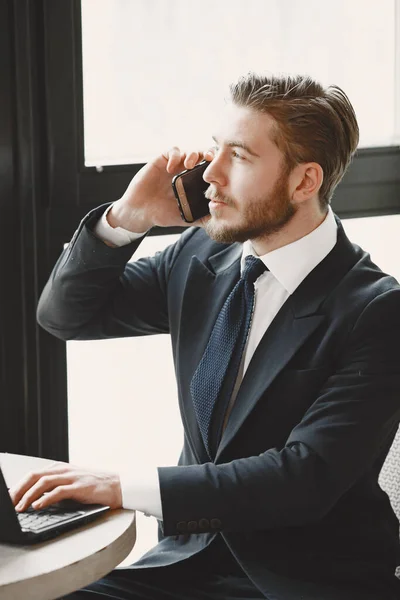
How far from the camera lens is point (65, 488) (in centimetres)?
161

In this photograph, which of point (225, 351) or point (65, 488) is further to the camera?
point (225, 351)

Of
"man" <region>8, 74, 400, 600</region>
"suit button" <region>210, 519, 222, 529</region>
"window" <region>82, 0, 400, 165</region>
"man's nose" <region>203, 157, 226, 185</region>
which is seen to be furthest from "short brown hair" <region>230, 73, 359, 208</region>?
"suit button" <region>210, 519, 222, 529</region>

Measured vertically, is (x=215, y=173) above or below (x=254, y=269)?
above

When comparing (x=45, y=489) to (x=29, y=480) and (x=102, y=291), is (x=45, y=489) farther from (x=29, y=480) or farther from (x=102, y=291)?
(x=102, y=291)

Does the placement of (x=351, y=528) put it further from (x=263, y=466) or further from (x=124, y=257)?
(x=124, y=257)

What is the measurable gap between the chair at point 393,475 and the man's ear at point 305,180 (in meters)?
0.58

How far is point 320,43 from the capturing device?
8.72 feet

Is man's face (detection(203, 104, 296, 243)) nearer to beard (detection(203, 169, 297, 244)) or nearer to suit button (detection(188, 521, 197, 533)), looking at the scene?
beard (detection(203, 169, 297, 244))

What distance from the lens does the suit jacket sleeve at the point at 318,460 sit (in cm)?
167

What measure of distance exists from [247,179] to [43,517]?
0.74m

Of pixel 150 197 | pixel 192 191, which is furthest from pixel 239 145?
pixel 150 197

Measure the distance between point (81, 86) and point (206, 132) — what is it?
15.0 inches

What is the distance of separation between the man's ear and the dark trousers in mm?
696

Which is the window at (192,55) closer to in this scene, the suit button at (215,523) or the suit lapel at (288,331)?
the suit lapel at (288,331)
